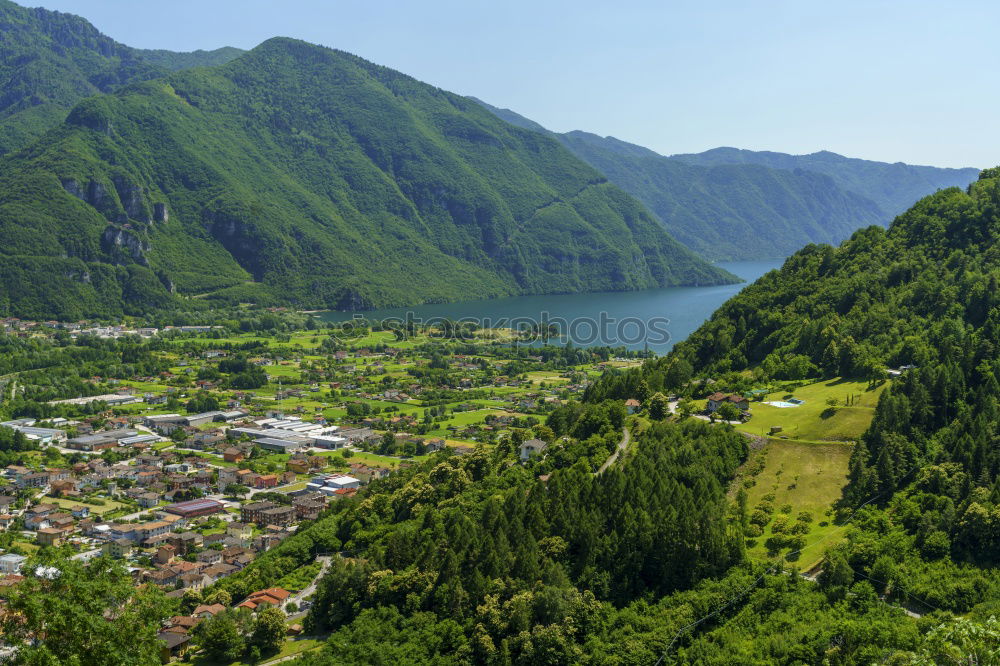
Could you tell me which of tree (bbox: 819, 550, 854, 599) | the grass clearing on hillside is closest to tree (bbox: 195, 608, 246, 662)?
the grass clearing on hillside

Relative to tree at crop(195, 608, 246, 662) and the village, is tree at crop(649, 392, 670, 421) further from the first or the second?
tree at crop(195, 608, 246, 662)

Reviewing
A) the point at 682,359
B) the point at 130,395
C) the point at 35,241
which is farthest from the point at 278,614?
the point at 35,241

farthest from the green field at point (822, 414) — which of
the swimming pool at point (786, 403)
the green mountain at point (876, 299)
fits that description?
the green mountain at point (876, 299)

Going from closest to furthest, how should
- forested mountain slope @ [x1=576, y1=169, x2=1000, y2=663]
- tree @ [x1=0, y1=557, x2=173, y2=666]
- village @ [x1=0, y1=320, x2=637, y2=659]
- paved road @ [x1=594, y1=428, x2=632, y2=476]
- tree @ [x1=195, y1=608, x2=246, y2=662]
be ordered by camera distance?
tree @ [x1=0, y1=557, x2=173, y2=666], forested mountain slope @ [x1=576, y1=169, x2=1000, y2=663], tree @ [x1=195, y1=608, x2=246, y2=662], paved road @ [x1=594, y1=428, x2=632, y2=476], village @ [x1=0, y1=320, x2=637, y2=659]

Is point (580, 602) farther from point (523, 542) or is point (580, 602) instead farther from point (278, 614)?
point (278, 614)

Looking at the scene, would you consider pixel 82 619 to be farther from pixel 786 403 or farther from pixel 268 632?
pixel 786 403

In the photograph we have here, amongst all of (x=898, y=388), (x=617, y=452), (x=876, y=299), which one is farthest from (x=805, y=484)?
(x=876, y=299)
